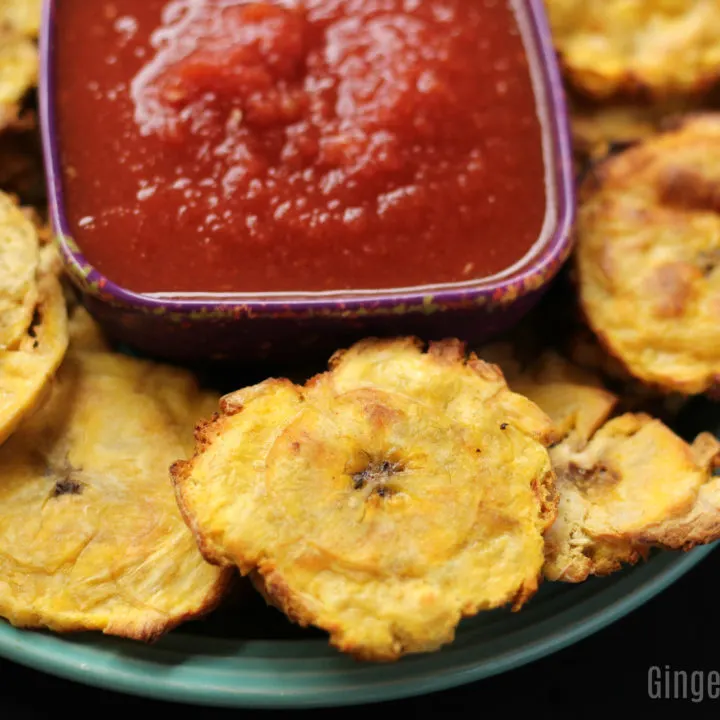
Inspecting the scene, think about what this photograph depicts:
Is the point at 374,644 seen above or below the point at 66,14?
below

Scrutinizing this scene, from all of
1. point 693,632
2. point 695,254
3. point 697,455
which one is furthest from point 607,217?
point 693,632

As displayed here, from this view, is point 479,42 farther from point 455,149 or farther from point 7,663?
point 7,663

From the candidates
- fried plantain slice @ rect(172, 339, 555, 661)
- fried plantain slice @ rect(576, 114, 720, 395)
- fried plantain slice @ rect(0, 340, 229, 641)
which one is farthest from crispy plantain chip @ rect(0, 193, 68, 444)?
fried plantain slice @ rect(576, 114, 720, 395)

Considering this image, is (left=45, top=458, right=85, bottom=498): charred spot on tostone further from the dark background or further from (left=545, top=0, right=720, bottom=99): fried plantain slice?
(left=545, top=0, right=720, bottom=99): fried plantain slice

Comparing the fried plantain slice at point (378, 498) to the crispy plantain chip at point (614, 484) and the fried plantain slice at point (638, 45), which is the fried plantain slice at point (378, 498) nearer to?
the crispy plantain chip at point (614, 484)

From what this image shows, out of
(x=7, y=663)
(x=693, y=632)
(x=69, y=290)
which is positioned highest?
(x=69, y=290)

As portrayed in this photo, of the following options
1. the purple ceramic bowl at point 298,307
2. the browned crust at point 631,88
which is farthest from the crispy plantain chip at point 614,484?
the browned crust at point 631,88
